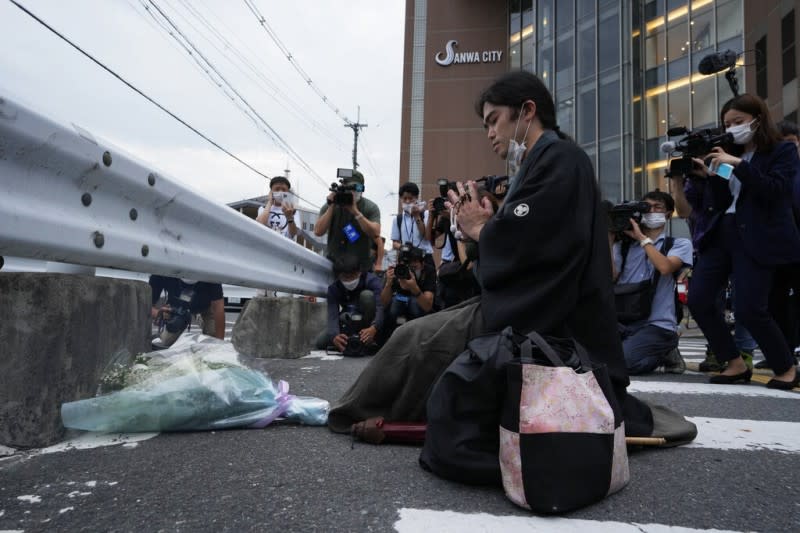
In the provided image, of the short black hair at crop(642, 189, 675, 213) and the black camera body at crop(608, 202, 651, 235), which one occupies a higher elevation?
the short black hair at crop(642, 189, 675, 213)

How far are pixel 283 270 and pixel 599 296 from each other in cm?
265

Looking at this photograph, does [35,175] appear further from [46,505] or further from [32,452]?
[46,505]

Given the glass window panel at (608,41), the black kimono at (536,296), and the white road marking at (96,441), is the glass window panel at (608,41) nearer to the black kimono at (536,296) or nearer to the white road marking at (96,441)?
the black kimono at (536,296)

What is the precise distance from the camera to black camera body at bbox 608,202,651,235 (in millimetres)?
4105

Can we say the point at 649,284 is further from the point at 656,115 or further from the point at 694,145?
the point at 656,115

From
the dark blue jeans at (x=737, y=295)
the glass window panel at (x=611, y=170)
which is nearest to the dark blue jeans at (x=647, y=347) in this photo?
the dark blue jeans at (x=737, y=295)

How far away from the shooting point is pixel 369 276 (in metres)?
5.23

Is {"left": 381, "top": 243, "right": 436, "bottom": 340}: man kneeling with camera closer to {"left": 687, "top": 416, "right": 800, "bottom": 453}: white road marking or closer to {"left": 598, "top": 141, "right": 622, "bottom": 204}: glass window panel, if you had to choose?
{"left": 687, "top": 416, "right": 800, "bottom": 453}: white road marking

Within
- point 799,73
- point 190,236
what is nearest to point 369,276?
point 190,236

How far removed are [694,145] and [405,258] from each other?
269 cm

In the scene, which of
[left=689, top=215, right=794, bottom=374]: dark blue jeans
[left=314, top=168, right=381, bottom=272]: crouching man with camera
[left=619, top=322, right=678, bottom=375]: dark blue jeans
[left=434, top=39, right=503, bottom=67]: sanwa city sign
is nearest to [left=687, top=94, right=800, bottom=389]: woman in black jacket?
[left=689, top=215, right=794, bottom=374]: dark blue jeans

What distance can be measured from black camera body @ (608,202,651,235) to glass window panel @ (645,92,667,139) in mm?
14781

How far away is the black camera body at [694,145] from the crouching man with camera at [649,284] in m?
0.65

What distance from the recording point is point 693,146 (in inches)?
136
